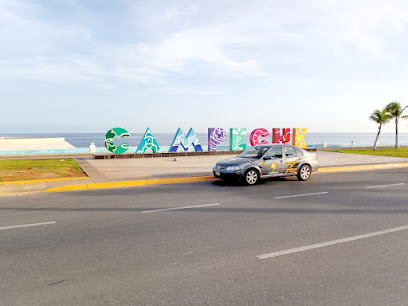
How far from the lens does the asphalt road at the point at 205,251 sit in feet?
12.4

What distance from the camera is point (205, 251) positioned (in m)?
5.14

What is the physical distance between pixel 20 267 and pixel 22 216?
3397 mm

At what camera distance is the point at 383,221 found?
6.86 metres

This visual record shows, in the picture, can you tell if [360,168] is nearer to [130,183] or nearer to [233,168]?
[233,168]

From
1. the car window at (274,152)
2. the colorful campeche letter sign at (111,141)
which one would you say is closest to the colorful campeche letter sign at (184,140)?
the colorful campeche letter sign at (111,141)

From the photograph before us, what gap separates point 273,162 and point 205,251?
26.2ft

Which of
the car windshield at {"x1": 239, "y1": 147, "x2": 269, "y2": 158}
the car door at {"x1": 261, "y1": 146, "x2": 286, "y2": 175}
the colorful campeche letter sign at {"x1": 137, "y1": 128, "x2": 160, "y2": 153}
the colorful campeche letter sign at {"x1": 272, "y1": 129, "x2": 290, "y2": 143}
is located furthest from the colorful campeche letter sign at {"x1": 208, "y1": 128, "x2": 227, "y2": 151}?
the car door at {"x1": 261, "y1": 146, "x2": 286, "y2": 175}

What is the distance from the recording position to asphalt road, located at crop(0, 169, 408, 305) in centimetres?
377

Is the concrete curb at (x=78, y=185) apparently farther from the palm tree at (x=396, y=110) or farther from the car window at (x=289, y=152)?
the palm tree at (x=396, y=110)

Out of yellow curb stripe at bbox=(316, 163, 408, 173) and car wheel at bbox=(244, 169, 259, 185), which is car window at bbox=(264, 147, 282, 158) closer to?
car wheel at bbox=(244, 169, 259, 185)

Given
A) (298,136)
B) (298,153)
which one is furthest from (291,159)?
(298,136)

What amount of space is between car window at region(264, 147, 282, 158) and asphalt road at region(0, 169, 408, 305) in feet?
11.3

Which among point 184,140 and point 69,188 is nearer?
point 69,188

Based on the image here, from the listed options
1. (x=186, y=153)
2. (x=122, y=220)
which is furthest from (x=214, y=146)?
(x=122, y=220)
